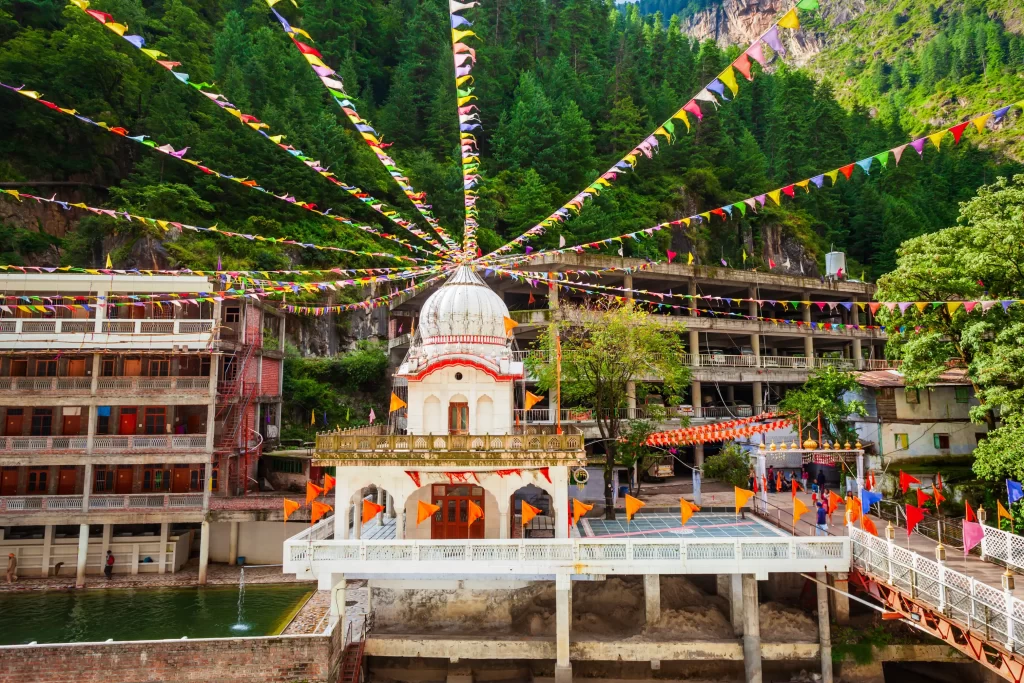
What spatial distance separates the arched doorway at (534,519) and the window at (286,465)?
12816 millimetres

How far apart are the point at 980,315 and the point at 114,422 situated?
36.6 meters

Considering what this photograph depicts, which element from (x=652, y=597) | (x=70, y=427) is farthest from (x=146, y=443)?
(x=652, y=597)

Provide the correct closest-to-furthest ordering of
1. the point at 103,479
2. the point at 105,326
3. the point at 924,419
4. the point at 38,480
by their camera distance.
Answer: the point at 105,326, the point at 38,480, the point at 103,479, the point at 924,419

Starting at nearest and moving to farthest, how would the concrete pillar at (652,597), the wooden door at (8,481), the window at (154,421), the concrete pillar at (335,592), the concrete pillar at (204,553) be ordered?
the concrete pillar at (335,592), the concrete pillar at (652,597), the concrete pillar at (204,553), the wooden door at (8,481), the window at (154,421)

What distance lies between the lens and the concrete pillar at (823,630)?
63.6 ft

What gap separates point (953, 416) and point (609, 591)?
70.7ft

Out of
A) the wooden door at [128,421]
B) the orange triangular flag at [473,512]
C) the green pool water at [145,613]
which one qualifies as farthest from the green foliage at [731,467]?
the wooden door at [128,421]

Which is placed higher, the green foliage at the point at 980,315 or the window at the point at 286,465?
the green foliage at the point at 980,315

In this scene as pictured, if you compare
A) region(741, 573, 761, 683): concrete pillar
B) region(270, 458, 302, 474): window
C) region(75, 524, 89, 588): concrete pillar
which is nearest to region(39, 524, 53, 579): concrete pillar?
region(75, 524, 89, 588): concrete pillar

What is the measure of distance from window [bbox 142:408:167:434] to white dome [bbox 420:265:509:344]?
1504cm

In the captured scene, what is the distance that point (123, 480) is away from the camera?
2952 cm

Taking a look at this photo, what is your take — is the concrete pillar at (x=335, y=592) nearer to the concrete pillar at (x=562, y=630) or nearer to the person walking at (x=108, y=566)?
the concrete pillar at (x=562, y=630)

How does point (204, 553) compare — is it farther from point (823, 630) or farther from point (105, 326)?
point (823, 630)

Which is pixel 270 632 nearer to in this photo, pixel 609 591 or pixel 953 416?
pixel 609 591
